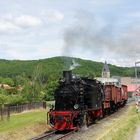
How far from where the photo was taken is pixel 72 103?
27.9 meters

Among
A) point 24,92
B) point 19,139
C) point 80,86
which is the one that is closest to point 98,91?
point 80,86

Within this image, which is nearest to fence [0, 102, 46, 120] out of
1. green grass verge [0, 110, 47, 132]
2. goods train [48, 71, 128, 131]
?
green grass verge [0, 110, 47, 132]

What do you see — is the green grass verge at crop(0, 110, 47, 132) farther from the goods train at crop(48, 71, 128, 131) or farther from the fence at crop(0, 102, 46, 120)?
the fence at crop(0, 102, 46, 120)

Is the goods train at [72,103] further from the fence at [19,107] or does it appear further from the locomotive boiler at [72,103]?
the fence at [19,107]

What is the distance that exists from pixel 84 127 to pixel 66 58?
5667 mm

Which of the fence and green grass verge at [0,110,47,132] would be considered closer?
green grass verge at [0,110,47,132]

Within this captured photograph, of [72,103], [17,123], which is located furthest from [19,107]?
[72,103]

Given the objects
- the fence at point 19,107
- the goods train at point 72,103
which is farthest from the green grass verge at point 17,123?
the fence at point 19,107

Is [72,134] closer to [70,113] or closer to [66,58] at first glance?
[70,113]

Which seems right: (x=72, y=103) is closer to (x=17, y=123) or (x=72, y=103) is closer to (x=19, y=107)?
(x=17, y=123)

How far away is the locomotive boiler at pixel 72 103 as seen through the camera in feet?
87.7

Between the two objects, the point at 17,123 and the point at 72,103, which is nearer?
the point at 72,103

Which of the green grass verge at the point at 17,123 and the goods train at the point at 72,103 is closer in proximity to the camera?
the goods train at the point at 72,103

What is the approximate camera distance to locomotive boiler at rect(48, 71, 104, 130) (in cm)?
2672
